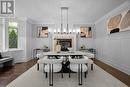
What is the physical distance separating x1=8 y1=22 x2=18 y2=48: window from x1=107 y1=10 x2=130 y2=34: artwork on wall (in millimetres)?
5198

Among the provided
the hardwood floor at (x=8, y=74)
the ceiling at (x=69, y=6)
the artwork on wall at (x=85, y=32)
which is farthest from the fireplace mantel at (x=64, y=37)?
the hardwood floor at (x=8, y=74)

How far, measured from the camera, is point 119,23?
609 centimetres

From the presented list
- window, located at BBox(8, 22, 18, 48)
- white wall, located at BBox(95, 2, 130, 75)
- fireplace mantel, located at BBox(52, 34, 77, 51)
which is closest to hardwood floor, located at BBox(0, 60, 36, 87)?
window, located at BBox(8, 22, 18, 48)

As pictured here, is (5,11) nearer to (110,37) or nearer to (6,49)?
(6,49)

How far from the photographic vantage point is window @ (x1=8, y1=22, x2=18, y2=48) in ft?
27.2

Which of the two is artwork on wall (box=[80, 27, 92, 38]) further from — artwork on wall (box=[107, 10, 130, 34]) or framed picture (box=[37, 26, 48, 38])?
artwork on wall (box=[107, 10, 130, 34])

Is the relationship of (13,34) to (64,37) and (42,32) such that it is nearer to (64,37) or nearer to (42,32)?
(42,32)

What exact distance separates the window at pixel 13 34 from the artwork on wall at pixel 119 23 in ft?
17.1

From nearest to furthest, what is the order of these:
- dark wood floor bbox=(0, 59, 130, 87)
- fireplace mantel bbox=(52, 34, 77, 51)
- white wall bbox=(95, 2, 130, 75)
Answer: dark wood floor bbox=(0, 59, 130, 87) → white wall bbox=(95, 2, 130, 75) → fireplace mantel bbox=(52, 34, 77, 51)

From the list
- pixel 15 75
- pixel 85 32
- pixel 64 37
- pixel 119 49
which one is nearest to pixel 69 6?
pixel 119 49

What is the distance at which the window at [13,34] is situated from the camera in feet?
27.2

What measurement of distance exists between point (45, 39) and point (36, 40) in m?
0.66

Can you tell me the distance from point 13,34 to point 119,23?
570 cm

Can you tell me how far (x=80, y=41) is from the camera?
35.7ft
